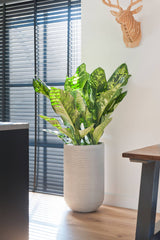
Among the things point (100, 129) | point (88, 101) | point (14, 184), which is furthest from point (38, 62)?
point (14, 184)

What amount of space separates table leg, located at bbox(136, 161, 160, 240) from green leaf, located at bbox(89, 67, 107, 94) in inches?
52.1

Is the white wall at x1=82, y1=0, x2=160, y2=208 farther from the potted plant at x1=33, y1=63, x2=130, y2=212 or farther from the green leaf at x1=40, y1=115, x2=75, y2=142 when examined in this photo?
the green leaf at x1=40, y1=115, x2=75, y2=142

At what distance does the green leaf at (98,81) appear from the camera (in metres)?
3.08

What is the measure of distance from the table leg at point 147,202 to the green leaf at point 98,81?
132 cm

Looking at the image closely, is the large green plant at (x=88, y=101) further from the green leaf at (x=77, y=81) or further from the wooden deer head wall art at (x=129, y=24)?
the wooden deer head wall art at (x=129, y=24)

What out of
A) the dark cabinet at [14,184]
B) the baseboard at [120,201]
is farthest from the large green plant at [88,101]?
the dark cabinet at [14,184]

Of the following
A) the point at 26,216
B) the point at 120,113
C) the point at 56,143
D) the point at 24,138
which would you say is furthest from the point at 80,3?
the point at 26,216

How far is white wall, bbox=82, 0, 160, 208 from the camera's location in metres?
3.17

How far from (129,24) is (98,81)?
588 millimetres

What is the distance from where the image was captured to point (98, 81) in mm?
3090

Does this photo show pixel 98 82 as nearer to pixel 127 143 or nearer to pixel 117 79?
pixel 117 79

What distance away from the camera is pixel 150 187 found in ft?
6.14

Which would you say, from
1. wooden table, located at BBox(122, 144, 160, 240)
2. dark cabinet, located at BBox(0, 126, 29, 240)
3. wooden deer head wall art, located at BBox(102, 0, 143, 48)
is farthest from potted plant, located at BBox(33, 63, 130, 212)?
wooden table, located at BBox(122, 144, 160, 240)

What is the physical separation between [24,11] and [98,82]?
5.56ft
